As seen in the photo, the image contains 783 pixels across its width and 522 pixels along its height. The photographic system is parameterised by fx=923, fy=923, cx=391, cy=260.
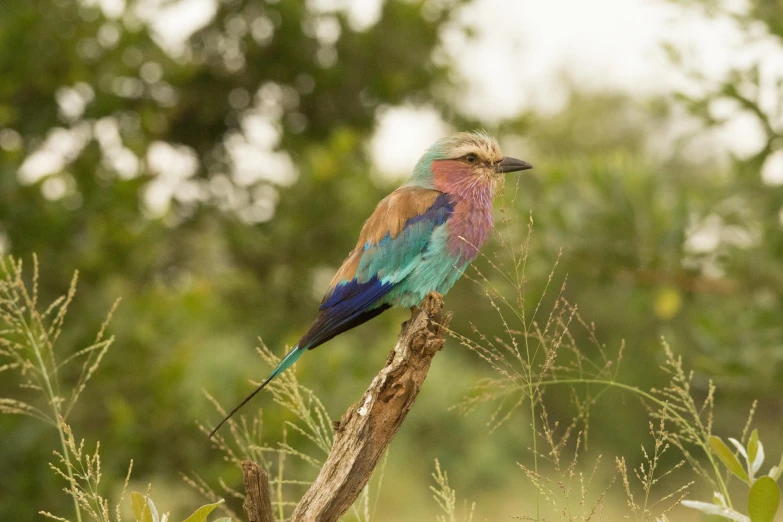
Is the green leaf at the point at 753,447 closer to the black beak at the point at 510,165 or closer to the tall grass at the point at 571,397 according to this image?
the tall grass at the point at 571,397

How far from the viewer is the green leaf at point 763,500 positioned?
1.80m

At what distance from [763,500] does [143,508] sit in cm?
132

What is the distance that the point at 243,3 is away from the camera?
827 cm

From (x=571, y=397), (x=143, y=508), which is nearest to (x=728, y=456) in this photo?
(x=571, y=397)

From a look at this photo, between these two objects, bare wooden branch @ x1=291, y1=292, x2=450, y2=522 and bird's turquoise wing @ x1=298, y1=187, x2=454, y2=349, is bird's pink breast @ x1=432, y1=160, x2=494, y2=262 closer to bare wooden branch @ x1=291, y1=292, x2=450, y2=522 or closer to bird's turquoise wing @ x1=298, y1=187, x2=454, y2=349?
bird's turquoise wing @ x1=298, y1=187, x2=454, y2=349

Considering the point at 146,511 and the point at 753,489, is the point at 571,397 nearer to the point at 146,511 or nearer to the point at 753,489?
the point at 753,489

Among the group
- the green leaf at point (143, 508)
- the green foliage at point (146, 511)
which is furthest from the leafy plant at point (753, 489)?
the green leaf at point (143, 508)

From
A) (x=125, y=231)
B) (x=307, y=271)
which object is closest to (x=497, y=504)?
(x=307, y=271)

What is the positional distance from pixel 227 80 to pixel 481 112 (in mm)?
2341

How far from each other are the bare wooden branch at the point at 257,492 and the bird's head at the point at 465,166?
1624 mm

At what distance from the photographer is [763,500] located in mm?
1817

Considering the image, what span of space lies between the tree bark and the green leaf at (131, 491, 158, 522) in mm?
247

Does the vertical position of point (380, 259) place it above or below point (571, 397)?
above

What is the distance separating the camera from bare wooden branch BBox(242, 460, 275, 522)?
2041mm
